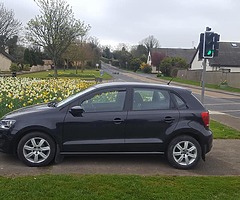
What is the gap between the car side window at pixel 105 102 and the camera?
5.21 m

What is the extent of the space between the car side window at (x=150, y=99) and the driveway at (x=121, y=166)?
3.49 feet

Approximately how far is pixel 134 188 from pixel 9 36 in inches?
2349

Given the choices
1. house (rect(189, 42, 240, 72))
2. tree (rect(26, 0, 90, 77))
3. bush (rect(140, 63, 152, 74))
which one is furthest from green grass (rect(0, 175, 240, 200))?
bush (rect(140, 63, 152, 74))

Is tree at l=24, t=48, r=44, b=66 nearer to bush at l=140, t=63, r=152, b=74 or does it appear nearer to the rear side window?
bush at l=140, t=63, r=152, b=74

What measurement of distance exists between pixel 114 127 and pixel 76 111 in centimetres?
72

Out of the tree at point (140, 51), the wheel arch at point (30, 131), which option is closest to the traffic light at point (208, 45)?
the wheel arch at point (30, 131)

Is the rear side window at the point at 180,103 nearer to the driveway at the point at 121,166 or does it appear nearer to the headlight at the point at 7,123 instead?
the driveway at the point at 121,166

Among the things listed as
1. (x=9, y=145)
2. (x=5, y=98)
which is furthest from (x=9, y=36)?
(x=9, y=145)

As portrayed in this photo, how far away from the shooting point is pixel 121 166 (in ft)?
17.1

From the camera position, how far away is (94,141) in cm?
511

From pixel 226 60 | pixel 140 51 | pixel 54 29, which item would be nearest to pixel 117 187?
pixel 54 29

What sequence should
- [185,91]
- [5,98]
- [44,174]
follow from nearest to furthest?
[44,174] → [185,91] → [5,98]

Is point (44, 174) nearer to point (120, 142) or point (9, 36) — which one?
point (120, 142)

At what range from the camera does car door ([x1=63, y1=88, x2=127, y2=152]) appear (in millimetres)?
5070
